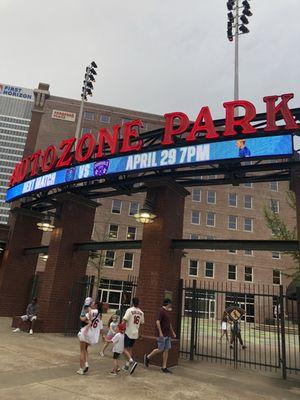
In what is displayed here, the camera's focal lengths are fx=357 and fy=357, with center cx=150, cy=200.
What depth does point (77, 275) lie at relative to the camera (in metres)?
16.6

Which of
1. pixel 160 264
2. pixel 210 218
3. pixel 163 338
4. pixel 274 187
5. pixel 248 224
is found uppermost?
pixel 274 187

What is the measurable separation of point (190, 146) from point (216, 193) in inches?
1635

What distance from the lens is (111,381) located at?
8008mm

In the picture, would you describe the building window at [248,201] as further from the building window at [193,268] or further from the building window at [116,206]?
the building window at [116,206]

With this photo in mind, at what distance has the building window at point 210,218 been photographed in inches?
1978

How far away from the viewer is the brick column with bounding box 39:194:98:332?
15211mm


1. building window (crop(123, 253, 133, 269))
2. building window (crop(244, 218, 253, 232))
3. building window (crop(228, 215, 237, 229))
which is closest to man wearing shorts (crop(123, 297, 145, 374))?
building window (crop(123, 253, 133, 269))

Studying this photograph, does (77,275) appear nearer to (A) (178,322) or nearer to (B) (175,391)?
(A) (178,322)

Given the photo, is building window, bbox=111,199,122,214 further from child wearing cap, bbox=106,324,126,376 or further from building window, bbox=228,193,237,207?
child wearing cap, bbox=106,324,126,376

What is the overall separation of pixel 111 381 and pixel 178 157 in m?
6.83

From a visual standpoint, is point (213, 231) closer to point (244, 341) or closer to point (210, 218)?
point (210, 218)

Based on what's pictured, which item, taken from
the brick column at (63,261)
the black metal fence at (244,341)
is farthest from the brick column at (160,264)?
the brick column at (63,261)

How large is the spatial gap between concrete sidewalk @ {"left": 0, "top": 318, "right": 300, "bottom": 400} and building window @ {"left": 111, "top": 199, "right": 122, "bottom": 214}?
38280 millimetres

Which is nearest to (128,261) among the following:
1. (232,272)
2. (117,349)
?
(232,272)
